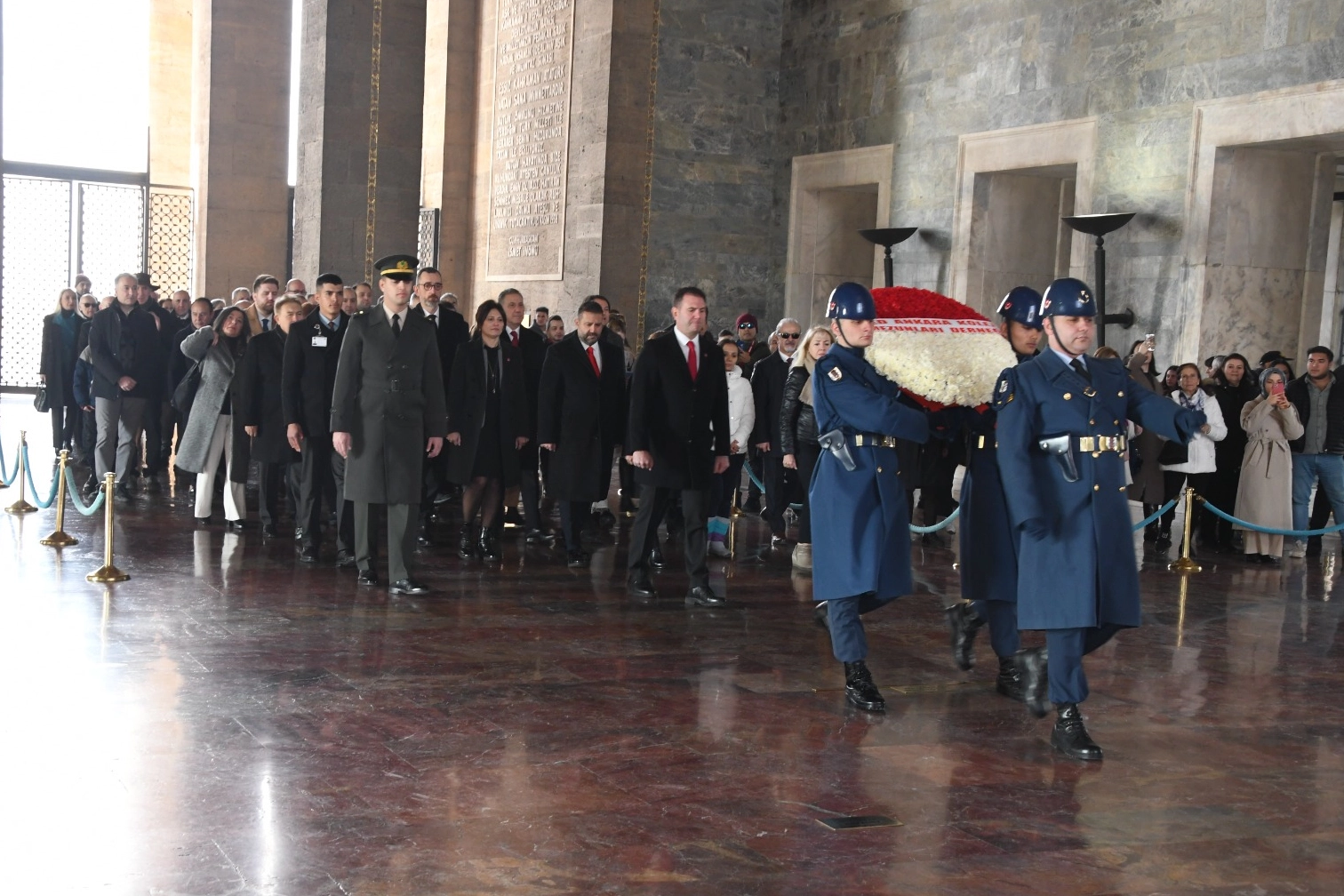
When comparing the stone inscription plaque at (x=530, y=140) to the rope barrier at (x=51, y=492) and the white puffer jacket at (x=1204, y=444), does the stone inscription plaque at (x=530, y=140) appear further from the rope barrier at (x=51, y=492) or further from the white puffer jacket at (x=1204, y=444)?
the white puffer jacket at (x=1204, y=444)

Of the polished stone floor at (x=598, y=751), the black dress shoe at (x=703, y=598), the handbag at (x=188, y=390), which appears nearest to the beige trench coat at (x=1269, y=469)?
the polished stone floor at (x=598, y=751)

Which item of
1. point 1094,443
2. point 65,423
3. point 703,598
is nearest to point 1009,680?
point 1094,443

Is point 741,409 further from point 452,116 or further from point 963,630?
point 452,116

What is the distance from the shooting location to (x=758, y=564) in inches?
363

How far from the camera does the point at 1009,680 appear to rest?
5875 mm

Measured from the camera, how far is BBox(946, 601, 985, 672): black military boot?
6.12m

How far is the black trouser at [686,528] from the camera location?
7.68m

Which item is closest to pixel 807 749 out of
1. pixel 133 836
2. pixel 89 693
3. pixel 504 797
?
pixel 504 797

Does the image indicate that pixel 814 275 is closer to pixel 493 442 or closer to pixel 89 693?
pixel 493 442

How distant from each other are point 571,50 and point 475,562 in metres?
8.21

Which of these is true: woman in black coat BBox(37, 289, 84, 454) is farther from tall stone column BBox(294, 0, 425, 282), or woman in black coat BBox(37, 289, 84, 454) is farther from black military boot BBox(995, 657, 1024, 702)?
black military boot BBox(995, 657, 1024, 702)

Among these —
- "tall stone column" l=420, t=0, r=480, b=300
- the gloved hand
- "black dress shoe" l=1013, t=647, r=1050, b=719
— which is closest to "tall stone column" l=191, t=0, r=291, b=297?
"tall stone column" l=420, t=0, r=480, b=300

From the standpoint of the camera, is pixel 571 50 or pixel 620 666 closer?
pixel 620 666

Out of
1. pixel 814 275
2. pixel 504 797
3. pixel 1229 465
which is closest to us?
pixel 504 797
